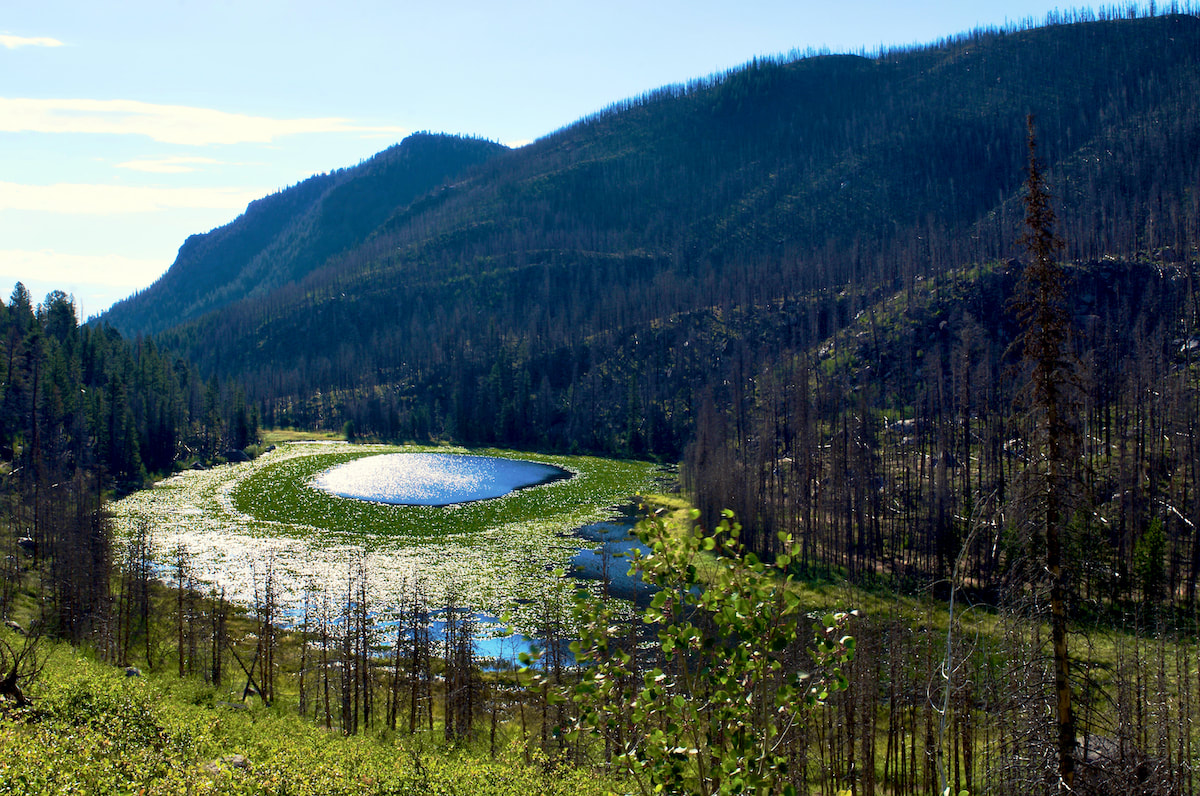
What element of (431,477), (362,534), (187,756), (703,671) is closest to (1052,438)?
(703,671)

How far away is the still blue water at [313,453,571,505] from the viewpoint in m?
108

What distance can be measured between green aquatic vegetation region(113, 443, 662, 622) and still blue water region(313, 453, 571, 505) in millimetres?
4432

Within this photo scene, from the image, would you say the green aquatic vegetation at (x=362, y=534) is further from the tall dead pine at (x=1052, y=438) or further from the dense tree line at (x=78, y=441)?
the tall dead pine at (x=1052, y=438)

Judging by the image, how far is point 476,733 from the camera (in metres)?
36.5

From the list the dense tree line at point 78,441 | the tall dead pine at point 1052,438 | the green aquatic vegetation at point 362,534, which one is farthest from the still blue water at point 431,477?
the tall dead pine at point 1052,438

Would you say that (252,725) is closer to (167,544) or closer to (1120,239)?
(167,544)

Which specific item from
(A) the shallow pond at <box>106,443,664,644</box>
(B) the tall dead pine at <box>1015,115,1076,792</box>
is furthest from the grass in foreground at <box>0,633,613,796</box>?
(A) the shallow pond at <box>106,443,664,644</box>

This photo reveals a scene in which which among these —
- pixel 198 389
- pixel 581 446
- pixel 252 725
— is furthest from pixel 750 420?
pixel 198 389

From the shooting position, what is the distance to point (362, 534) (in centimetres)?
8281

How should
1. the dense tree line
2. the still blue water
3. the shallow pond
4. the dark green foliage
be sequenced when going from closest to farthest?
1. the dark green foliage
2. the dense tree line
3. the shallow pond
4. the still blue water

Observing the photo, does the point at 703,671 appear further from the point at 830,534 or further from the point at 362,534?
the point at 362,534

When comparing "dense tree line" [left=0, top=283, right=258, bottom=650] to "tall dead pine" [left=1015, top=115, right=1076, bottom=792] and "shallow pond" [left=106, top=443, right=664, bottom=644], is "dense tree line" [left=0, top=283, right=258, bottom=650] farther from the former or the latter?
"tall dead pine" [left=1015, top=115, right=1076, bottom=792]

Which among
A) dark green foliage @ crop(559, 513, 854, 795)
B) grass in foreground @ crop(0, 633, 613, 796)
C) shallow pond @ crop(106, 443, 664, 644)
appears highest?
dark green foliage @ crop(559, 513, 854, 795)

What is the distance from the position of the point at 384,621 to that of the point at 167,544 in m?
34.7
